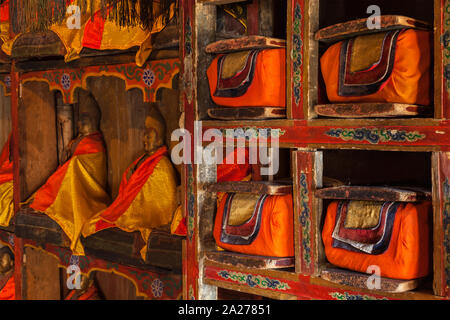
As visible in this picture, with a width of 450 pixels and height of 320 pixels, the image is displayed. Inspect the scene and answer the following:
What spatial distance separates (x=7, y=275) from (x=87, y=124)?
1.22 meters

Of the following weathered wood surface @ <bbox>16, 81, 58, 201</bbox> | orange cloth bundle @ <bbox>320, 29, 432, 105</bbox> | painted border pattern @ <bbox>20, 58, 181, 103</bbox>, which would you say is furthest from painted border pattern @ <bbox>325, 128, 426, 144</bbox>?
weathered wood surface @ <bbox>16, 81, 58, 201</bbox>

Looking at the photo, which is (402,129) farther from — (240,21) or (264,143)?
(240,21)

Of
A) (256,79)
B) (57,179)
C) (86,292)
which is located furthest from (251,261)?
(86,292)

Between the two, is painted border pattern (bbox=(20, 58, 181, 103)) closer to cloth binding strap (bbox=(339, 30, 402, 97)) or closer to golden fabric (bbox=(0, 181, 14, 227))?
golden fabric (bbox=(0, 181, 14, 227))

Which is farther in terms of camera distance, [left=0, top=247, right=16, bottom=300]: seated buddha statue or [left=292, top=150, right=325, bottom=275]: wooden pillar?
[left=0, top=247, right=16, bottom=300]: seated buddha statue

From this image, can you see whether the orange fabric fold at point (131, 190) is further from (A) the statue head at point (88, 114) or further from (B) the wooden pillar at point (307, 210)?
(B) the wooden pillar at point (307, 210)

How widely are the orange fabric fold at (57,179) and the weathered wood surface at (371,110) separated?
1817 mm

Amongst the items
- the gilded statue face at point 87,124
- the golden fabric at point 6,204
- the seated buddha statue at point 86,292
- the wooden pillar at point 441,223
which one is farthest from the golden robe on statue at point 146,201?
the wooden pillar at point 441,223

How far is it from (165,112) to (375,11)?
1.29 m

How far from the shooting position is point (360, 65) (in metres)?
2.14

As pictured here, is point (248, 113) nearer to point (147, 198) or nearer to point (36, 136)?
point (147, 198)

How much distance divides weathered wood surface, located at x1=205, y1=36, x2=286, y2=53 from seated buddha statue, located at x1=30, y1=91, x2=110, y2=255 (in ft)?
4.33

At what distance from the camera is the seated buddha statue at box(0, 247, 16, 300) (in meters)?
4.09

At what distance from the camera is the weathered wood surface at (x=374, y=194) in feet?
6.82
